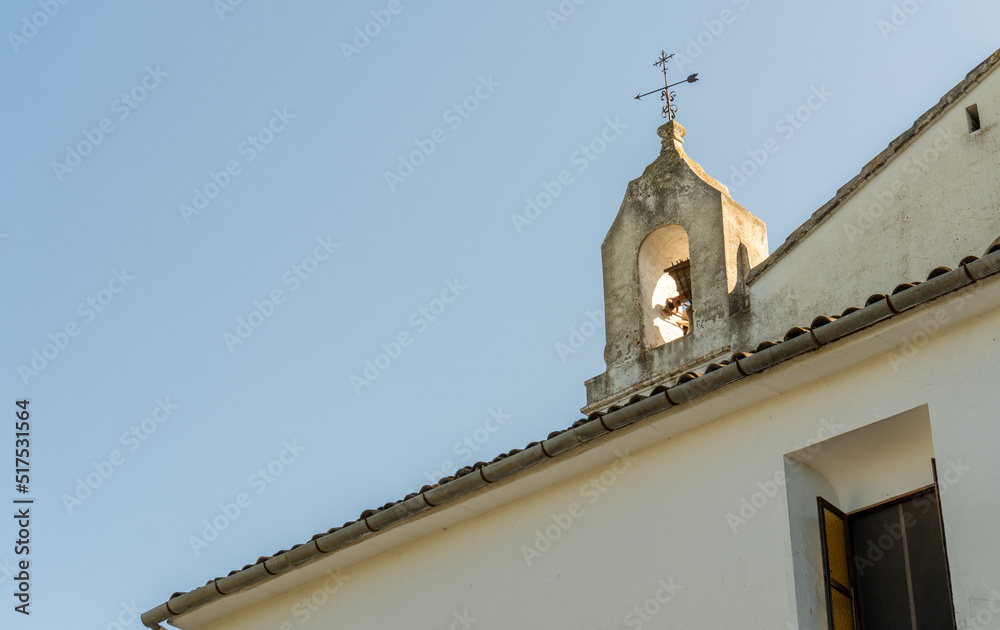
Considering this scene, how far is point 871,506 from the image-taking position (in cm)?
809

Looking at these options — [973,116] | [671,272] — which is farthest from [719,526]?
[671,272]

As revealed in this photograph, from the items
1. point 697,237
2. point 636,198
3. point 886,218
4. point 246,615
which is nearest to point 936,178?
point 886,218

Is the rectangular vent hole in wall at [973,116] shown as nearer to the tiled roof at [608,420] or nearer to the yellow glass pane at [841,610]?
the tiled roof at [608,420]

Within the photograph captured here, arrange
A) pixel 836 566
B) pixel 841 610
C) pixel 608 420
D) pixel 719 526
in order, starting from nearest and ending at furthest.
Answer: pixel 841 610 → pixel 836 566 → pixel 719 526 → pixel 608 420

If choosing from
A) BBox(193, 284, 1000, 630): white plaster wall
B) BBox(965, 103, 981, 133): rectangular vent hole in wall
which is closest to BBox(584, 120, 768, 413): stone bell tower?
BBox(965, 103, 981, 133): rectangular vent hole in wall

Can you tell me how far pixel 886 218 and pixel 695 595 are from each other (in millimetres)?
4708

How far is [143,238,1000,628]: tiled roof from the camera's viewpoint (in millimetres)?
7328

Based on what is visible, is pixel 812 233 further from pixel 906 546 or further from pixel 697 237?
pixel 906 546

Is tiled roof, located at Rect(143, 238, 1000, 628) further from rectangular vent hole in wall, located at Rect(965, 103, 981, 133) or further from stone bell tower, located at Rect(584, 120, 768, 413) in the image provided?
stone bell tower, located at Rect(584, 120, 768, 413)

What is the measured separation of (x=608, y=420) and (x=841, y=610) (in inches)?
68.8

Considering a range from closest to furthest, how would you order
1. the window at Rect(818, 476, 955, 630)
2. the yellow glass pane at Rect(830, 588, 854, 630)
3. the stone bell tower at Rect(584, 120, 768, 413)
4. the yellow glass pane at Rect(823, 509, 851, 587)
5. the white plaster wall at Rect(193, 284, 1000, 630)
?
the white plaster wall at Rect(193, 284, 1000, 630), the window at Rect(818, 476, 955, 630), the yellow glass pane at Rect(830, 588, 854, 630), the yellow glass pane at Rect(823, 509, 851, 587), the stone bell tower at Rect(584, 120, 768, 413)

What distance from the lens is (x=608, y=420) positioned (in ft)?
27.8

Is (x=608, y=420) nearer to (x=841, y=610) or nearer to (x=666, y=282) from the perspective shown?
(x=841, y=610)

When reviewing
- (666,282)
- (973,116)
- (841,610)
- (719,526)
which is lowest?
(841,610)
